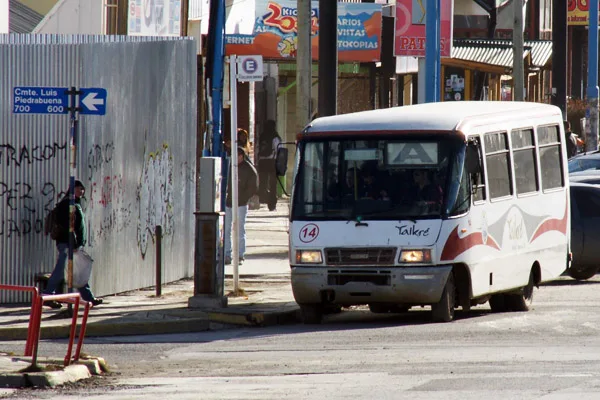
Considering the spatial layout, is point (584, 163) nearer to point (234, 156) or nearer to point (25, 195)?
point (234, 156)

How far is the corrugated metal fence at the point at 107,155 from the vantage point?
1798 cm

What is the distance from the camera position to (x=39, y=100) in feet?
52.2

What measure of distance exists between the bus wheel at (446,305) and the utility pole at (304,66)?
7.74 meters

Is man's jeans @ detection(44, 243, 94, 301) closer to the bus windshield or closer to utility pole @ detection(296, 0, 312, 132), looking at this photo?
the bus windshield

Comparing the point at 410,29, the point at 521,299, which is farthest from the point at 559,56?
the point at 521,299

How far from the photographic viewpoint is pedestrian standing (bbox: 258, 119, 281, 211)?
35562 mm

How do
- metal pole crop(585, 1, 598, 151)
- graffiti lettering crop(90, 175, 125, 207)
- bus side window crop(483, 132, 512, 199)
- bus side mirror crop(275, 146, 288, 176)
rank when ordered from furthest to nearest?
1. metal pole crop(585, 1, 598, 151)
2. graffiti lettering crop(90, 175, 125, 207)
3. bus side mirror crop(275, 146, 288, 176)
4. bus side window crop(483, 132, 512, 199)

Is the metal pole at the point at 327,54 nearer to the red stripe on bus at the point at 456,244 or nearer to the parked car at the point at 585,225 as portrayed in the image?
the parked car at the point at 585,225

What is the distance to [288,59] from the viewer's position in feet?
107

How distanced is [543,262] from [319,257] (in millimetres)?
3510

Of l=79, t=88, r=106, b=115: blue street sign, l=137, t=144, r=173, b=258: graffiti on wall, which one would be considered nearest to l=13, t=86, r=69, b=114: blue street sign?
l=79, t=88, r=106, b=115: blue street sign

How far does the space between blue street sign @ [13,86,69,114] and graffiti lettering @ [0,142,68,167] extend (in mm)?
2107

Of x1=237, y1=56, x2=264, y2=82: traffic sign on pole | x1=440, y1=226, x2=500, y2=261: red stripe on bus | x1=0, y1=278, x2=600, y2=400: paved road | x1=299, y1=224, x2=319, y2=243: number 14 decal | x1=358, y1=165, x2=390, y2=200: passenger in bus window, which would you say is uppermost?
x1=237, y1=56, x2=264, y2=82: traffic sign on pole

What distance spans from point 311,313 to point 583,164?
42.7ft
